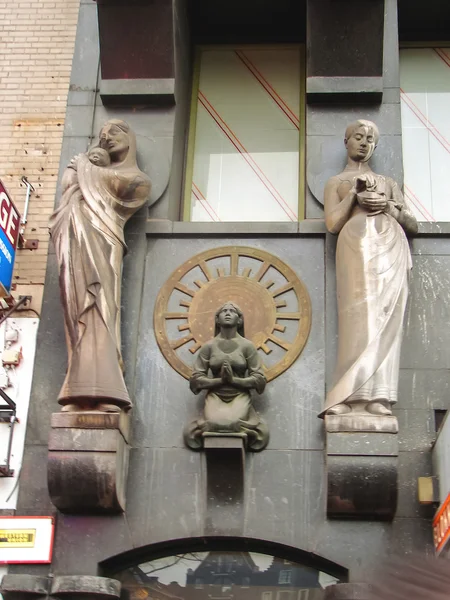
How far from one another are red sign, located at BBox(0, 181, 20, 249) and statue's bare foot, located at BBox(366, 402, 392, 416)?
12.9 ft

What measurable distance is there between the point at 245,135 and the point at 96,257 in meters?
2.99

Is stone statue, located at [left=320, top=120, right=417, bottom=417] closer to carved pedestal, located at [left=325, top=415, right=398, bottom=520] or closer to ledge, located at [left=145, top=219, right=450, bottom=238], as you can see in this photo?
carved pedestal, located at [left=325, top=415, right=398, bottom=520]

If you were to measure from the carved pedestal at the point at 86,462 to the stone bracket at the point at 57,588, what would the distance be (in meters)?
0.58

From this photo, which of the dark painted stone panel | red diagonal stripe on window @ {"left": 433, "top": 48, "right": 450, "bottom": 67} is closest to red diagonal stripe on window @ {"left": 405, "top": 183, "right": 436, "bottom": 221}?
the dark painted stone panel

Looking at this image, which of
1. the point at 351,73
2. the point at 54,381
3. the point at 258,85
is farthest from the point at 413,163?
the point at 54,381

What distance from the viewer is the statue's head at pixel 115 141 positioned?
30.8 ft

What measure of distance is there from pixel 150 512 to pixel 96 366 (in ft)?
4.42

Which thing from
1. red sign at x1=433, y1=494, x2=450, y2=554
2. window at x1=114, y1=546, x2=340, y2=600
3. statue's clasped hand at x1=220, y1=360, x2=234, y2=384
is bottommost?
Answer: window at x1=114, y1=546, x2=340, y2=600

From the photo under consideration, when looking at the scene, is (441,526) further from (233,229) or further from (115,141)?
(115,141)

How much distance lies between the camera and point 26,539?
802cm

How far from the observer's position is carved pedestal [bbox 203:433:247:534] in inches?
311

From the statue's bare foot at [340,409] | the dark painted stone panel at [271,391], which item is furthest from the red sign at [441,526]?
the dark painted stone panel at [271,391]

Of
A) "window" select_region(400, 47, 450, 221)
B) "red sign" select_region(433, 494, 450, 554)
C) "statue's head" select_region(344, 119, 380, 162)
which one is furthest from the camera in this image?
"window" select_region(400, 47, 450, 221)

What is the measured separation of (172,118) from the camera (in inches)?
394
